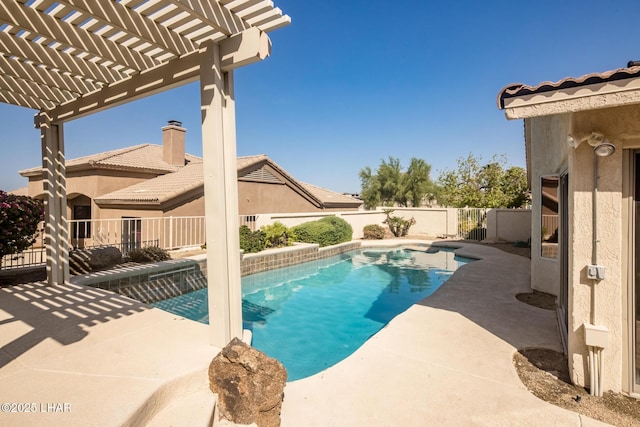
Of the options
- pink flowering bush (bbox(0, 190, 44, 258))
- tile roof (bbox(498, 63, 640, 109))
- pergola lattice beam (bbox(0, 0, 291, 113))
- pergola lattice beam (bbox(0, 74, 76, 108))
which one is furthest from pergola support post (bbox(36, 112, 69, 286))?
tile roof (bbox(498, 63, 640, 109))

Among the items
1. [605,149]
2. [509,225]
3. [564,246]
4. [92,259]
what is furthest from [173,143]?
[605,149]

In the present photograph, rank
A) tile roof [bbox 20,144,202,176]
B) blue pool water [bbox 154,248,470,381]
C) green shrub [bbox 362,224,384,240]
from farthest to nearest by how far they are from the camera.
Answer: green shrub [bbox 362,224,384,240]
tile roof [bbox 20,144,202,176]
blue pool water [bbox 154,248,470,381]

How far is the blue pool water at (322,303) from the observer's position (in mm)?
5953

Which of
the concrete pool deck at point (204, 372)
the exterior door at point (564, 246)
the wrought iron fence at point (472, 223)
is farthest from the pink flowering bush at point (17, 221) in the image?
the wrought iron fence at point (472, 223)

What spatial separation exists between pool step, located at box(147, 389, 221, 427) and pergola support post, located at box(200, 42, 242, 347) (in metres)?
0.70

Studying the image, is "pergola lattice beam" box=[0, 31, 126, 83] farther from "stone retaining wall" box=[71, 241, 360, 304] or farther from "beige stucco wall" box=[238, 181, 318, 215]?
"beige stucco wall" box=[238, 181, 318, 215]

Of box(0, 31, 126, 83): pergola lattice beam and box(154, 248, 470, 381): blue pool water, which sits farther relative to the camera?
box(154, 248, 470, 381): blue pool water

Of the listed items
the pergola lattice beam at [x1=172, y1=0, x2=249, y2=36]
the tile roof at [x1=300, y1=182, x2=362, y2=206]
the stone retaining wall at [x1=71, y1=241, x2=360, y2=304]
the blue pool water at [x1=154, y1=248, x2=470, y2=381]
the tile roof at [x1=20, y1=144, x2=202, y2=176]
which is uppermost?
the tile roof at [x1=20, y1=144, x2=202, y2=176]

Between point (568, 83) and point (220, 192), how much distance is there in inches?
149

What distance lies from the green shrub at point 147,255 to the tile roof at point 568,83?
10.6 m

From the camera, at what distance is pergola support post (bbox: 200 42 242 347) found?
367 centimetres

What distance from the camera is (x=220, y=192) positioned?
12.1 ft

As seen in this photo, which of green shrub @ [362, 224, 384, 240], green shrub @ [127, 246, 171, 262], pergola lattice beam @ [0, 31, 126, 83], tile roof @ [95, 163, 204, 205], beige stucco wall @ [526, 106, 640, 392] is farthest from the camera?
green shrub @ [362, 224, 384, 240]

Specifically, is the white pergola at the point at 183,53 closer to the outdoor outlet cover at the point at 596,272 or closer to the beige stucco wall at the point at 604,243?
the beige stucco wall at the point at 604,243
